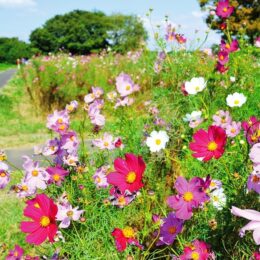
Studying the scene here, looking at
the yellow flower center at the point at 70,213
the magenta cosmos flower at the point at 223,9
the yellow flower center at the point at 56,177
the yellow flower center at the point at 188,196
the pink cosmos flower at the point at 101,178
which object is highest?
the yellow flower center at the point at 188,196

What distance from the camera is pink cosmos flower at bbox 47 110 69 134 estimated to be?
263cm

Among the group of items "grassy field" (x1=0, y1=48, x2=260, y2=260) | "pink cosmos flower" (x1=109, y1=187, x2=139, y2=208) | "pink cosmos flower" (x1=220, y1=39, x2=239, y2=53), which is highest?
"pink cosmos flower" (x1=220, y1=39, x2=239, y2=53)

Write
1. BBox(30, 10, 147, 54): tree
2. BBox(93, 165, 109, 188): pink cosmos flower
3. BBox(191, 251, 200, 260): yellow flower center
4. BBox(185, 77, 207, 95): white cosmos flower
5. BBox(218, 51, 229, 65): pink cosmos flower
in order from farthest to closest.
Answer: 1. BBox(30, 10, 147, 54): tree
2. BBox(218, 51, 229, 65): pink cosmos flower
3. BBox(185, 77, 207, 95): white cosmos flower
4. BBox(93, 165, 109, 188): pink cosmos flower
5. BBox(191, 251, 200, 260): yellow flower center

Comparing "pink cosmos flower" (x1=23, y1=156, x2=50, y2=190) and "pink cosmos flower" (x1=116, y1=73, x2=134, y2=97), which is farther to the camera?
"pink cosmos flower" (x1=116, y1=73, x2=134, y2=97)

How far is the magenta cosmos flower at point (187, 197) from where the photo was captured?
1.75 metres

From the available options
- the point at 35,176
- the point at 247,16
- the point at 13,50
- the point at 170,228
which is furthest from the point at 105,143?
the point at 13,50

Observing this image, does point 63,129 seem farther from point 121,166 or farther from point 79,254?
point 121,166

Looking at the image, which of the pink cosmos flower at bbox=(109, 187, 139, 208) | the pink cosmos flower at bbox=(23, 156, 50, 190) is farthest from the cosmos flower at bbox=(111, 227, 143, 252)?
the pink cosmos flower at bbox=(23, 156, 50, 190)

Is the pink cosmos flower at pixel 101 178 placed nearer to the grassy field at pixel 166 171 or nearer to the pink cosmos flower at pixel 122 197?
the grassy field at pixel 166 171

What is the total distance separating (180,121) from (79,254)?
1.96 metres

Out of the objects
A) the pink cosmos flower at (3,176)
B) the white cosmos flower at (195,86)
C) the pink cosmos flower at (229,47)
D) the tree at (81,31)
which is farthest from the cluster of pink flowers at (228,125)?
the tree at (81,31)

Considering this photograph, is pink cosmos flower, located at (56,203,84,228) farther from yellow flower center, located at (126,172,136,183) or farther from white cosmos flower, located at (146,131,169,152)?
yellow flower center, located at (126,172,136,183)

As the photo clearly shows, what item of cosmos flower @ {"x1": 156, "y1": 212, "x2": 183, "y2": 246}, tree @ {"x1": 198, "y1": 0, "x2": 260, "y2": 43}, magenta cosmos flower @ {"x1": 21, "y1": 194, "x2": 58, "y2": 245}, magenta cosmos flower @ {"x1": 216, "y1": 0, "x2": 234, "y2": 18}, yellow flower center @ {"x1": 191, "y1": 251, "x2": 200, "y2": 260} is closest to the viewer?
magenta cosmos flower @ {"x1": 21, "y1": 194, "x2": 58, "y2": 245}

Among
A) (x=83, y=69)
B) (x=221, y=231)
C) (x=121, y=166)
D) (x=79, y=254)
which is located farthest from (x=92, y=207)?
(x=83, y=69)
